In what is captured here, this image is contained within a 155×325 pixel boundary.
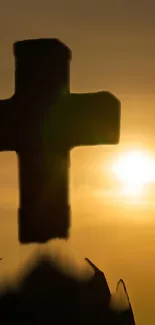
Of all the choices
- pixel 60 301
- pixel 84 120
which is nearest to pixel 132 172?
pixel 84 120

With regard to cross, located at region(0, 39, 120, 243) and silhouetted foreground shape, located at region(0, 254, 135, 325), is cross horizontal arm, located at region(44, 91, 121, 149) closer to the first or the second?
cross, located at region(0, 39, 120, 243)

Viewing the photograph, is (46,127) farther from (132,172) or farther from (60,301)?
(60,301)

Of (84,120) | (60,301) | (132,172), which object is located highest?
(84,120)

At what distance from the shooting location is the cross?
0.98 m

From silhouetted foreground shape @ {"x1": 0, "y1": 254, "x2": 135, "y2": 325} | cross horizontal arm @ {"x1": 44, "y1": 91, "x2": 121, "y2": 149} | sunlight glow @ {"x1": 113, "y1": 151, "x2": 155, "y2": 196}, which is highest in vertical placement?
cross horizontal arm @ {"x1": 44, "y1": 91, "x2": 121, "y2": 149}

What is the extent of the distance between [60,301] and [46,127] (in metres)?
0.33

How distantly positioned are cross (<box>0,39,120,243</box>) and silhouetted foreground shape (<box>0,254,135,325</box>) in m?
0.08

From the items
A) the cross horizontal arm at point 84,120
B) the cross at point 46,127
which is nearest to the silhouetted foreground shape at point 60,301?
the cross at point 46,127

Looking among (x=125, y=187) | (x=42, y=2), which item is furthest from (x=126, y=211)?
(x=42, y=2)

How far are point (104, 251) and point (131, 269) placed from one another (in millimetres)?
61

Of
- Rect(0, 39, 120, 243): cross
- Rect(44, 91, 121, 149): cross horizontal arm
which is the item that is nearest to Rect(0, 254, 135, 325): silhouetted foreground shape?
Rect(0, 39, 120, 243): cross

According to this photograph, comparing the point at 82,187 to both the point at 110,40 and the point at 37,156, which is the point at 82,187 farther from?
the point at 110,40

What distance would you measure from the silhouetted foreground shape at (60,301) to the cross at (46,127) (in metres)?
0.08

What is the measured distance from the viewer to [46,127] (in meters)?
0.99
